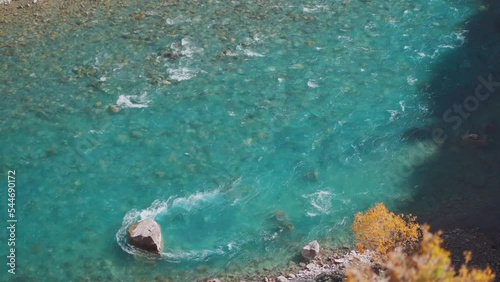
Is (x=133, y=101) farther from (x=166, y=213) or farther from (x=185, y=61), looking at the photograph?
(x=166, y=213)

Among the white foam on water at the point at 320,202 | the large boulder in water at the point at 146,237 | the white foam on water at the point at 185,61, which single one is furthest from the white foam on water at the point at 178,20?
the large boulder in water at the point at 146,237

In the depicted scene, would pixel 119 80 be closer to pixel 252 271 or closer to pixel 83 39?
pixel 83 39

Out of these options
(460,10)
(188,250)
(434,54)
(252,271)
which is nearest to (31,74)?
(188,250)

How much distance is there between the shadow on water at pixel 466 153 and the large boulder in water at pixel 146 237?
11.8 m

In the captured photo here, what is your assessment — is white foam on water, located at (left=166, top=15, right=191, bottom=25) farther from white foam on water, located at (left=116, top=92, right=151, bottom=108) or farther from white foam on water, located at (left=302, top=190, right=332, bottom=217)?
white foam on water, located at (left=302, top=190, right=332, bottom=217)

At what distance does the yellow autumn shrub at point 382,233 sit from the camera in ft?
76.9

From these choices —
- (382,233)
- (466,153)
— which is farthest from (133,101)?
(466,153)

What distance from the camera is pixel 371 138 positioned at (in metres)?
32.1

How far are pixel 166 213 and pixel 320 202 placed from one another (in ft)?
24.7

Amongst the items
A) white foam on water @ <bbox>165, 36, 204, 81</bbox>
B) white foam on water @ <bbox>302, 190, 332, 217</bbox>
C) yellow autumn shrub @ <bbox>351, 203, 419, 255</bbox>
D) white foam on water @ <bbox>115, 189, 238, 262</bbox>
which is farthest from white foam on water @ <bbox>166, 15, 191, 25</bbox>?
yellow autumn shrub @ <bbox>351, 203, 419, 255</bbox>

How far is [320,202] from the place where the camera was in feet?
94.0

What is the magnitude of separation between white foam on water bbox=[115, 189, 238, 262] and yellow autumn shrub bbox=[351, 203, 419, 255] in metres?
5.98

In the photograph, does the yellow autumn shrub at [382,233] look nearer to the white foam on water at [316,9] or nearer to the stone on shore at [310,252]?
the stone on shore at [310,252]

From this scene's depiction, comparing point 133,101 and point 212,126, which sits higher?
point 212,126
